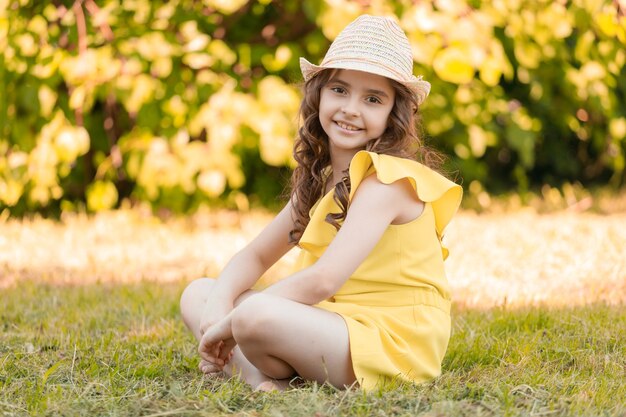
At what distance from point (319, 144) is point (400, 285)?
47 centimetres

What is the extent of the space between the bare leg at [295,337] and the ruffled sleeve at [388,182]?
28 centimetres

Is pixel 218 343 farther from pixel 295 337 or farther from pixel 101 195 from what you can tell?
pixel 101 195

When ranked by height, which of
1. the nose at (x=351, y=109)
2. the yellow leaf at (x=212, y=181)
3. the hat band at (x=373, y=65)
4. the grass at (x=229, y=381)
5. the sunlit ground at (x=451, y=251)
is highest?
the hat band at (x=373, y=65)

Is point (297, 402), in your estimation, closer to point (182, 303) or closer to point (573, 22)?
point (182, 303)

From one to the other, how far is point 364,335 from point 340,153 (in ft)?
1.73

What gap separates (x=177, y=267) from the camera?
12.6 feet

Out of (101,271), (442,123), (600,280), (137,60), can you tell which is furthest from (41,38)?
(600,280)

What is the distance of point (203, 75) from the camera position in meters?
4.57

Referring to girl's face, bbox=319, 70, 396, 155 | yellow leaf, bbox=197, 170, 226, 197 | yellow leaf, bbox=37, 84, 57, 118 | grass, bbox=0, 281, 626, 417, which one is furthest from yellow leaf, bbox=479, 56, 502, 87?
girl's face, bbox=319, 70, 396, 155

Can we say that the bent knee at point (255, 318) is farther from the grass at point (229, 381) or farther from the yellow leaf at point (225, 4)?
the yellow leaf at point (225, 4)

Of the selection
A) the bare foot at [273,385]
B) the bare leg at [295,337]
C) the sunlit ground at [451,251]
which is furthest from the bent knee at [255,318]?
the sunlit ground at [451,251]

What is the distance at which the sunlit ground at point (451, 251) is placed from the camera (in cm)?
339

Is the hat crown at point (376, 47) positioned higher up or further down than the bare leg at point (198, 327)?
higher up

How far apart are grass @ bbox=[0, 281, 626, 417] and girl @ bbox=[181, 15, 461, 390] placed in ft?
0.26
